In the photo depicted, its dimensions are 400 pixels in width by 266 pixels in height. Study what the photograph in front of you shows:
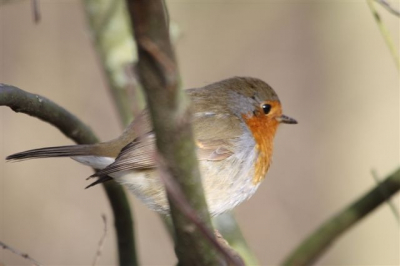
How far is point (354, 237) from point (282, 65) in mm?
1968

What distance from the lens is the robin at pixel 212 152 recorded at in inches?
99.7

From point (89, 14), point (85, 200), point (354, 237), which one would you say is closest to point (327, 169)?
point (354, 237)

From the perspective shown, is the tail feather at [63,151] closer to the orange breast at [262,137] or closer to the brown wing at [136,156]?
the brown wing at [136,156]

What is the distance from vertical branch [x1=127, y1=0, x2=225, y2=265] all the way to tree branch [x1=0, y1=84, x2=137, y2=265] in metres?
0.75

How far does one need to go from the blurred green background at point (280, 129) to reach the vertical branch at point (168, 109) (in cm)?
361

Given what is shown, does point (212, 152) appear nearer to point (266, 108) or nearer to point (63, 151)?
point (266, 108)

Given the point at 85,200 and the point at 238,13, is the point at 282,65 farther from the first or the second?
the point at 85,200

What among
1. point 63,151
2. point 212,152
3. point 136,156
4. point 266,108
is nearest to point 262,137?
point 266,108

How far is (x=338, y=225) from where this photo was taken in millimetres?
1891

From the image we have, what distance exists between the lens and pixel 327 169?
20.2 ft

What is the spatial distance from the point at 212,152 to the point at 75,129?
0.60m

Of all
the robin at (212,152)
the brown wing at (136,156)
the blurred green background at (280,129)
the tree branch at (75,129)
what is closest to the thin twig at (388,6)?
the robin at (212,152)

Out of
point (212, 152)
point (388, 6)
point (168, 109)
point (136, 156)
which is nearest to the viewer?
point (168, 109)

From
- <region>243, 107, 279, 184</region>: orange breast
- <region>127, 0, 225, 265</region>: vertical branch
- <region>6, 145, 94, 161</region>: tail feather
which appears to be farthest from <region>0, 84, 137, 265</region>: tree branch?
<region>127, 0, 225, 265</region>: vertical branch
